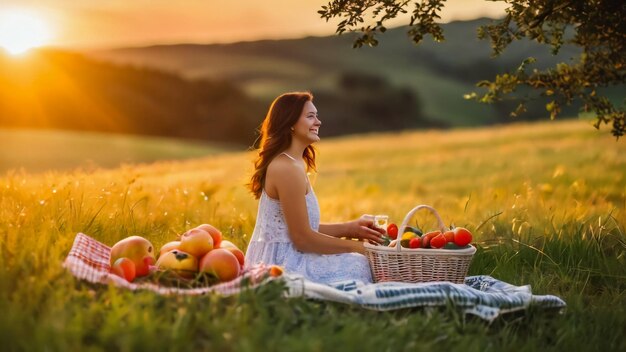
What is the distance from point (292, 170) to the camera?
6.41 m

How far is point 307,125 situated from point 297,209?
0.73m

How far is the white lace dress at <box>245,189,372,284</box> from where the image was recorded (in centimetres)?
635

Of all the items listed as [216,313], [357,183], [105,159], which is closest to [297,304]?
[216,313]

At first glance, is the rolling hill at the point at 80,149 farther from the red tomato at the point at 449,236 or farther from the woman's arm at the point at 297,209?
the red tomato at the point at 449,236

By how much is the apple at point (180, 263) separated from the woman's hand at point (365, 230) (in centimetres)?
147

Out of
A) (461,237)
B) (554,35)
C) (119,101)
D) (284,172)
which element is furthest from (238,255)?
(119,101)

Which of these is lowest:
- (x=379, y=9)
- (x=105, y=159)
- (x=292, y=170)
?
(x=105, y=159)

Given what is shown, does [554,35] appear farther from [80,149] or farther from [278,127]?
[80,149]

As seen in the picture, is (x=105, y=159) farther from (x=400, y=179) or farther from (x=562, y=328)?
(x=562, y=328)

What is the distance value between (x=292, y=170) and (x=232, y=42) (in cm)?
6886

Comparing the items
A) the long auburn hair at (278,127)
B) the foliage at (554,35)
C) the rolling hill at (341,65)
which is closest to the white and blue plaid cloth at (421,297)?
the long auburn hair at (278,127)

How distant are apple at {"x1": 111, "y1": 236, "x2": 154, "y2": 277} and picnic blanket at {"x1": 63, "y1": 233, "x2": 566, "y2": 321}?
14cm

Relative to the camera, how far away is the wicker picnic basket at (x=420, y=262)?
20.0ft

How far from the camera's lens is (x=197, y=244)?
6.04 metres
